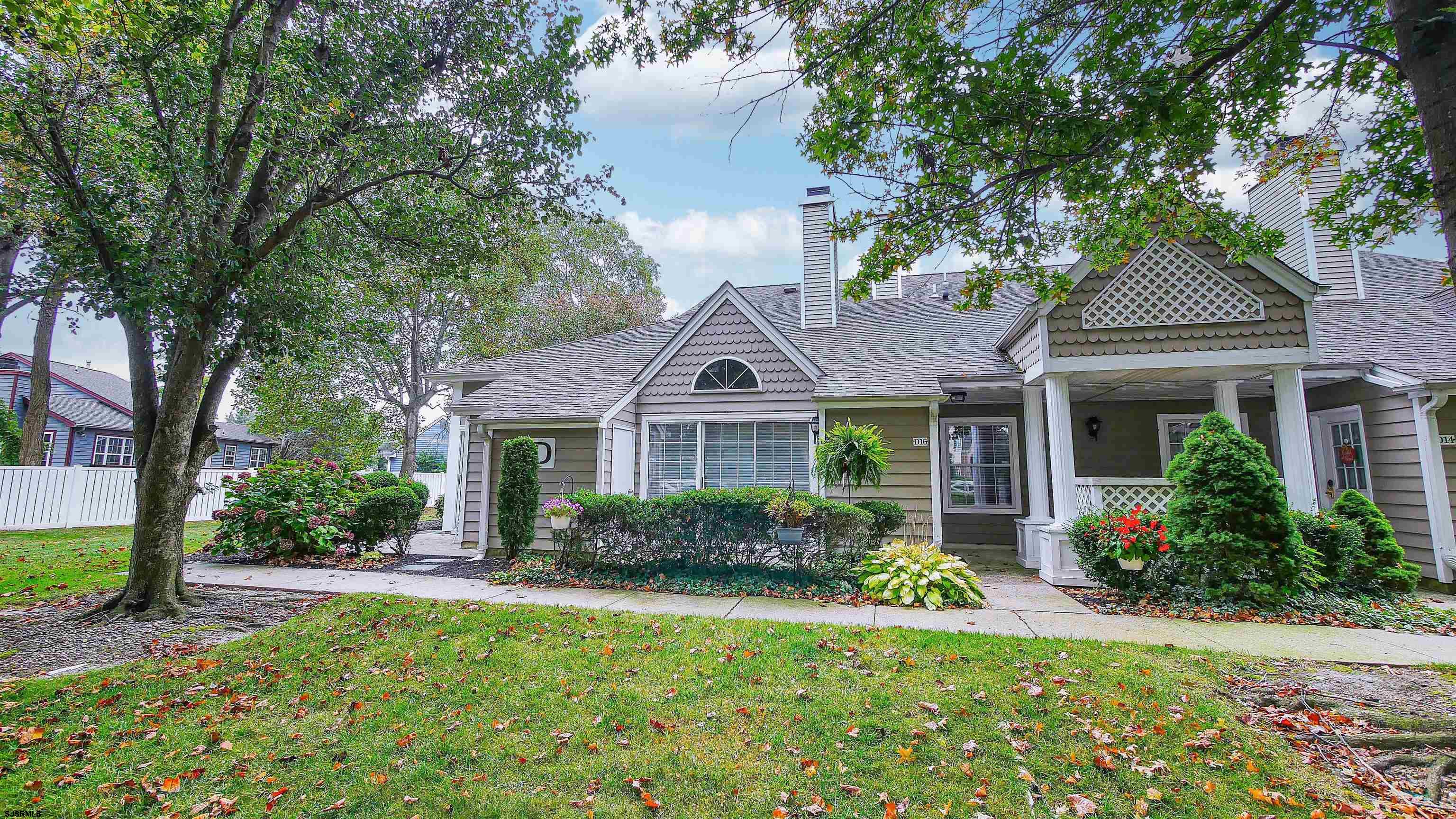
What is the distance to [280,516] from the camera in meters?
9.05

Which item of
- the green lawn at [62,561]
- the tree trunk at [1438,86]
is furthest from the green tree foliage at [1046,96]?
the green lawn at [62,561]

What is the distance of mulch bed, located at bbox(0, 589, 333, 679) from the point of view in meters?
4.56

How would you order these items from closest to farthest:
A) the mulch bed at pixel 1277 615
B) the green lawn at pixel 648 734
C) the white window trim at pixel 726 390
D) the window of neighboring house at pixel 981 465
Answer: the green lawn at pixel 648 734 → the mulch bed at pixel 1277 615 → the white window trim at pixel 726 390 → the window of neighboring house at pixel 981 465

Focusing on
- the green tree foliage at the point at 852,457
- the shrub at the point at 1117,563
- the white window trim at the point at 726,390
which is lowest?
the shrub at the point at 1117,563

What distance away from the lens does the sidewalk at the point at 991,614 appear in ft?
16.1

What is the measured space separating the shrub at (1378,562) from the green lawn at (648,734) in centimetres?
407

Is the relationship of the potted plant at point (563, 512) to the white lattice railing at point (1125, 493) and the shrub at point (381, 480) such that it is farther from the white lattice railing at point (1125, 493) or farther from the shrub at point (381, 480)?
the shrub at point (381, 480)

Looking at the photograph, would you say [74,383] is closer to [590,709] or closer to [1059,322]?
[590,709]

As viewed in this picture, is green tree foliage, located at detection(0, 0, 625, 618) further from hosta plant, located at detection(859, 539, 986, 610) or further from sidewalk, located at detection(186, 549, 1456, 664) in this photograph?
hosta plant, located at detection(859, 539, 986, 610)

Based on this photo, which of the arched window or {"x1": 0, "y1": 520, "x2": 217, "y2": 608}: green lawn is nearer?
{"x1": 0, "y1": 520, "x2": 217, "y2": 608}: green lawn

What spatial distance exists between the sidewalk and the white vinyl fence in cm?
650

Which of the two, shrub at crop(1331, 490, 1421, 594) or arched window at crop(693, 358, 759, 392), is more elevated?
arched window at crop(693, 358, 759, 392)

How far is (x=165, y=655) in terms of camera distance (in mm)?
4652

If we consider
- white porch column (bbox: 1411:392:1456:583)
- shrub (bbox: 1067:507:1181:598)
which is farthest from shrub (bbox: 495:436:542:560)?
white porch column (bbox: 1411:392:1456:583)
